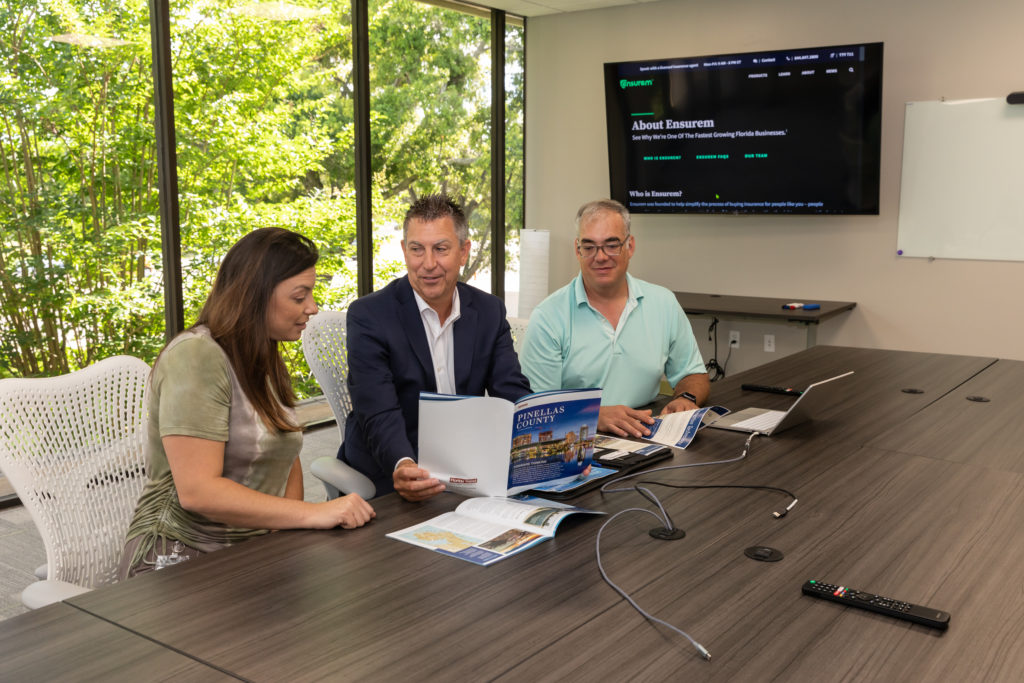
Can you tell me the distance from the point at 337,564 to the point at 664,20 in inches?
189

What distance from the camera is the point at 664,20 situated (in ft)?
18.2

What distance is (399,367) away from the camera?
2371 millimetres

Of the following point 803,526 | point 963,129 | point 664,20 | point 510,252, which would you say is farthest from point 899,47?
point 803,526

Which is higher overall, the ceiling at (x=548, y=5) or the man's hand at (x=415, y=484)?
the ceiling at (x=548, y=5)

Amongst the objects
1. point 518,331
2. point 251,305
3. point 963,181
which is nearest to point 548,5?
point 963,181

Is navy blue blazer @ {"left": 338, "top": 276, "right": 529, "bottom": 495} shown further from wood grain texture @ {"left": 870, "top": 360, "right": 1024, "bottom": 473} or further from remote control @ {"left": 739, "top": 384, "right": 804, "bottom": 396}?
wood grain texture @ {"left": 870, "top": 360, "right": 1024, "bottom": 473}

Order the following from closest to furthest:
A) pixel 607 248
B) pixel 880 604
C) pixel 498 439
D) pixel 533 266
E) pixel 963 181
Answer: pixel 880 604
pixel 498 439
pixel 607 248
pixel 963 181
pixel 533 266

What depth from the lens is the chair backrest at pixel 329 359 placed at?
8.52ft

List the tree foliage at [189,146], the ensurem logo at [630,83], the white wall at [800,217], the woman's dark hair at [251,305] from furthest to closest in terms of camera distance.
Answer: the ensurem logo at [630,83] < the white wall at [800,217] < the tree foliage at [189,146] < the woman's dark hair at [251,305]

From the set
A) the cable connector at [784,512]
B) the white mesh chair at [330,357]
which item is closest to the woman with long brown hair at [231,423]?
the white mesh chair at [330,357]

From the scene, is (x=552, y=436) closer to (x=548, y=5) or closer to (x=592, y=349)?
(x=592, y=349)

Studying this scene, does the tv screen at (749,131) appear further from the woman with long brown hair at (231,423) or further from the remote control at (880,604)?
the remote control at (880,604)

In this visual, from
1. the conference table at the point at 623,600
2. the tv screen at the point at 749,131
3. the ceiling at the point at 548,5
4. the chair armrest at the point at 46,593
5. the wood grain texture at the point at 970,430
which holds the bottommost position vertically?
the chair armrest at the point at 46,593

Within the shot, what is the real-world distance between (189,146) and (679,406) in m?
2.82
